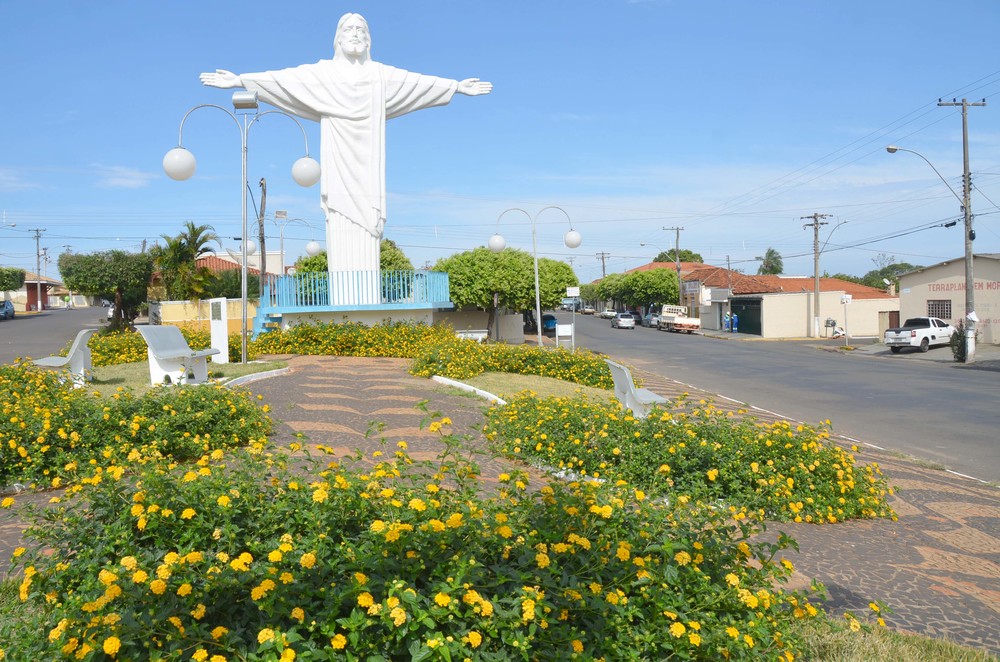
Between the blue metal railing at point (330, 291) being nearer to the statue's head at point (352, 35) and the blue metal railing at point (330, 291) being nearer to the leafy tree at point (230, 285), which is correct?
the statue's head at point (352, 35)

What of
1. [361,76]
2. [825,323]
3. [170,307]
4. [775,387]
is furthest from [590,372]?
[825,323]

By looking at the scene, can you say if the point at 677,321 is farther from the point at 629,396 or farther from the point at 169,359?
the point at 169,359

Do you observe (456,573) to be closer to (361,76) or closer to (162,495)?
(162,495)

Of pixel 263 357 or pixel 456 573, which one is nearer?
pixel 456 573

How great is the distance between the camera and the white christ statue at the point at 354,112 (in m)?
17.3

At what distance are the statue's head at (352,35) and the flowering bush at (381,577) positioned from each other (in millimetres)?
15620

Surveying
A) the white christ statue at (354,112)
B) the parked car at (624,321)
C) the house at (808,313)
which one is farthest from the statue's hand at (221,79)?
the parked car at (624,321)

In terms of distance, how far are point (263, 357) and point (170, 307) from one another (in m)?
12.5

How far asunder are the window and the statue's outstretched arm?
2880 centimetres

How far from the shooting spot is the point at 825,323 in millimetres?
45531

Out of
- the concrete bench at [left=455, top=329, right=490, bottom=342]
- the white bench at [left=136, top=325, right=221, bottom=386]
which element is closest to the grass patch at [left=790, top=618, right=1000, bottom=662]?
the white bench at [left=136, top=325, right=221, bottom=386]

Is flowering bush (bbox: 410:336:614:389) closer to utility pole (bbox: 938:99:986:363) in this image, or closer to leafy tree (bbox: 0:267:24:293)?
utility pole (bbox: 938:99:986:363)

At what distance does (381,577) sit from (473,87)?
16613 millimetres

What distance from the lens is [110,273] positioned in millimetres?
28906
